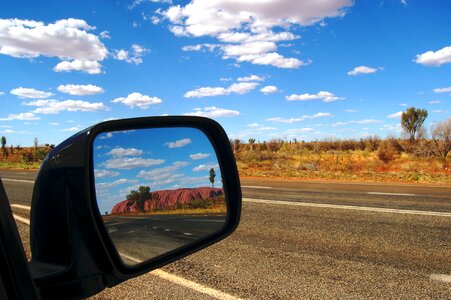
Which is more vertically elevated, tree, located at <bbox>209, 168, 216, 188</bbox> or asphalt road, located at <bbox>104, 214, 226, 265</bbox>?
tree, located at <bbox>209, 168, 216, 188</bbox>

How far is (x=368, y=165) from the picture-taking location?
27.1 metres

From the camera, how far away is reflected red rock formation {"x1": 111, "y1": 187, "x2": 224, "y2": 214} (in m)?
1.46

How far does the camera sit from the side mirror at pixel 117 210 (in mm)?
1191

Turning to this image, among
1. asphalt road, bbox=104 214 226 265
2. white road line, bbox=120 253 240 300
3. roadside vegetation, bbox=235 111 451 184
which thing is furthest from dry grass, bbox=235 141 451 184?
asphalt road, bbox=104 214 226 265

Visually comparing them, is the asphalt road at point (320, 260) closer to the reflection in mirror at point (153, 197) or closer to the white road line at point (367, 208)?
the white road line at point (367, 208)

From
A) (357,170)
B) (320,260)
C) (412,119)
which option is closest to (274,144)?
(412,119)

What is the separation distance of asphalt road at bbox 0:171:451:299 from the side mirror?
6.52 ft

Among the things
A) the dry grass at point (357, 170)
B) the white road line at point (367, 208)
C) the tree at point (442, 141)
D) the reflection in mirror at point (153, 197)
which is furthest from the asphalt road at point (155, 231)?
the tree at point (442, 141)

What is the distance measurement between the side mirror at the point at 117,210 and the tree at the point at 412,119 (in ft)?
194

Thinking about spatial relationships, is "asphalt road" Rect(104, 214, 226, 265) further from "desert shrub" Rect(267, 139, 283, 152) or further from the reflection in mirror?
"desert shrub" Rect(267, 139, 283, 152)

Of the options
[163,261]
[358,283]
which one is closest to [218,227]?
[163,261]

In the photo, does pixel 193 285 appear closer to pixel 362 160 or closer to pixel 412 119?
pixel 362 160

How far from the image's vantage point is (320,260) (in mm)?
4902

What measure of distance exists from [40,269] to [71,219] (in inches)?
7.3
